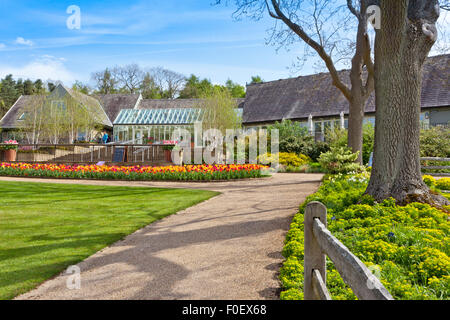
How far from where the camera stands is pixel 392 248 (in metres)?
3.79

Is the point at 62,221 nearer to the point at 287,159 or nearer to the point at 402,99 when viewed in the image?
the point at 402,99

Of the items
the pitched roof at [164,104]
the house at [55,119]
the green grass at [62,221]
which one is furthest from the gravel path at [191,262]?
the pitched roof at [164,104]

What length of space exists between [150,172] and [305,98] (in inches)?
828

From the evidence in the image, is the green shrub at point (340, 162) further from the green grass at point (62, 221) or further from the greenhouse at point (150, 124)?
the greenhouse at point (150, 124)

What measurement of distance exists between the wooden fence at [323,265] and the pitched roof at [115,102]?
41.3m

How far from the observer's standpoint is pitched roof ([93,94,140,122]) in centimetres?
4173

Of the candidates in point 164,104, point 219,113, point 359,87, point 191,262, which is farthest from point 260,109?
point 191,262

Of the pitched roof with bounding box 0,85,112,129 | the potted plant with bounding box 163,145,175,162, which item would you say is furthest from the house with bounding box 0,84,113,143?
the potted plant with bounding box 163,145,175,162

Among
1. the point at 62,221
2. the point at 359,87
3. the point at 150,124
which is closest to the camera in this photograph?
the point at 62,221

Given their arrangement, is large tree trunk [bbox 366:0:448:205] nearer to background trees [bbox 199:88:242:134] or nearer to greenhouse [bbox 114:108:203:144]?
background trees [bbox 199:88:242:134]

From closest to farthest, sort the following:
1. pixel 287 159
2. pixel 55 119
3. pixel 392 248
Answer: pixel 392 248 < pixel 287 159 < pixel 55 119

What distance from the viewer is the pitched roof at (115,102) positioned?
41731mm
